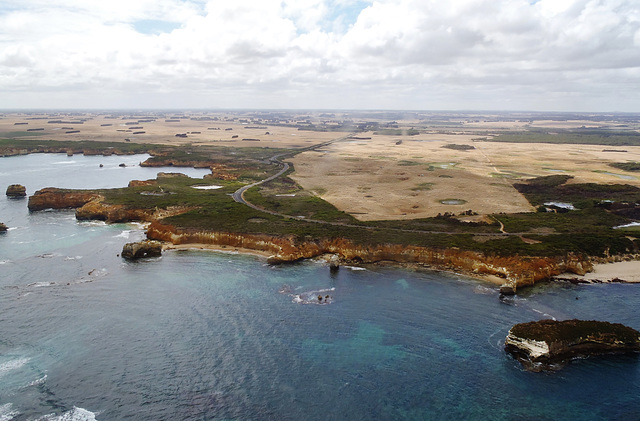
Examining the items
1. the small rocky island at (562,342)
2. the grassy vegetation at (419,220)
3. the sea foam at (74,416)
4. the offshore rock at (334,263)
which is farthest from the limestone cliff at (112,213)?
the small rocky island at (562,342)

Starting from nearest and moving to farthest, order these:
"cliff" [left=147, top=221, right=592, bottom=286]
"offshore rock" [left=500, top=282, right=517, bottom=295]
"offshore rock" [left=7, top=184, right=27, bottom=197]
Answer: "offshore rock" [left=500, top=282, right=517, bottom=295]
"cliff" [left=147, top=221, right=592, bottom=286]
"offshore rock" [left=7, top=184, right=27, bottom=197]

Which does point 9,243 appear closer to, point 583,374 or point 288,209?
point 288,209

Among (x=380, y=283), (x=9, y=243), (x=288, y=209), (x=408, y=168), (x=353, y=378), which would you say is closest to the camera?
(x=353, y=378)

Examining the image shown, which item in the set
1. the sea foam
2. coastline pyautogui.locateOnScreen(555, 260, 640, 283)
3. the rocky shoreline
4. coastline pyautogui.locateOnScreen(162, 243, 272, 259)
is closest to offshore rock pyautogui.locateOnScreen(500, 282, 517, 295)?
the rocky shoreline

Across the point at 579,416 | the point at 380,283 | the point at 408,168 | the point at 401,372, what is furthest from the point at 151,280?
the point at 408,168

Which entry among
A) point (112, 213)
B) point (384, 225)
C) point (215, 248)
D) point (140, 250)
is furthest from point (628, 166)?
point (112, 213)

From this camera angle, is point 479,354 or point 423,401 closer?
point 423,401

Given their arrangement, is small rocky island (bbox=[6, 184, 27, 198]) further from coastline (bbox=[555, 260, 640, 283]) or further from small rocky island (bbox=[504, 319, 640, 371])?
coastline (bbox=[555, 260, 640, 283])
